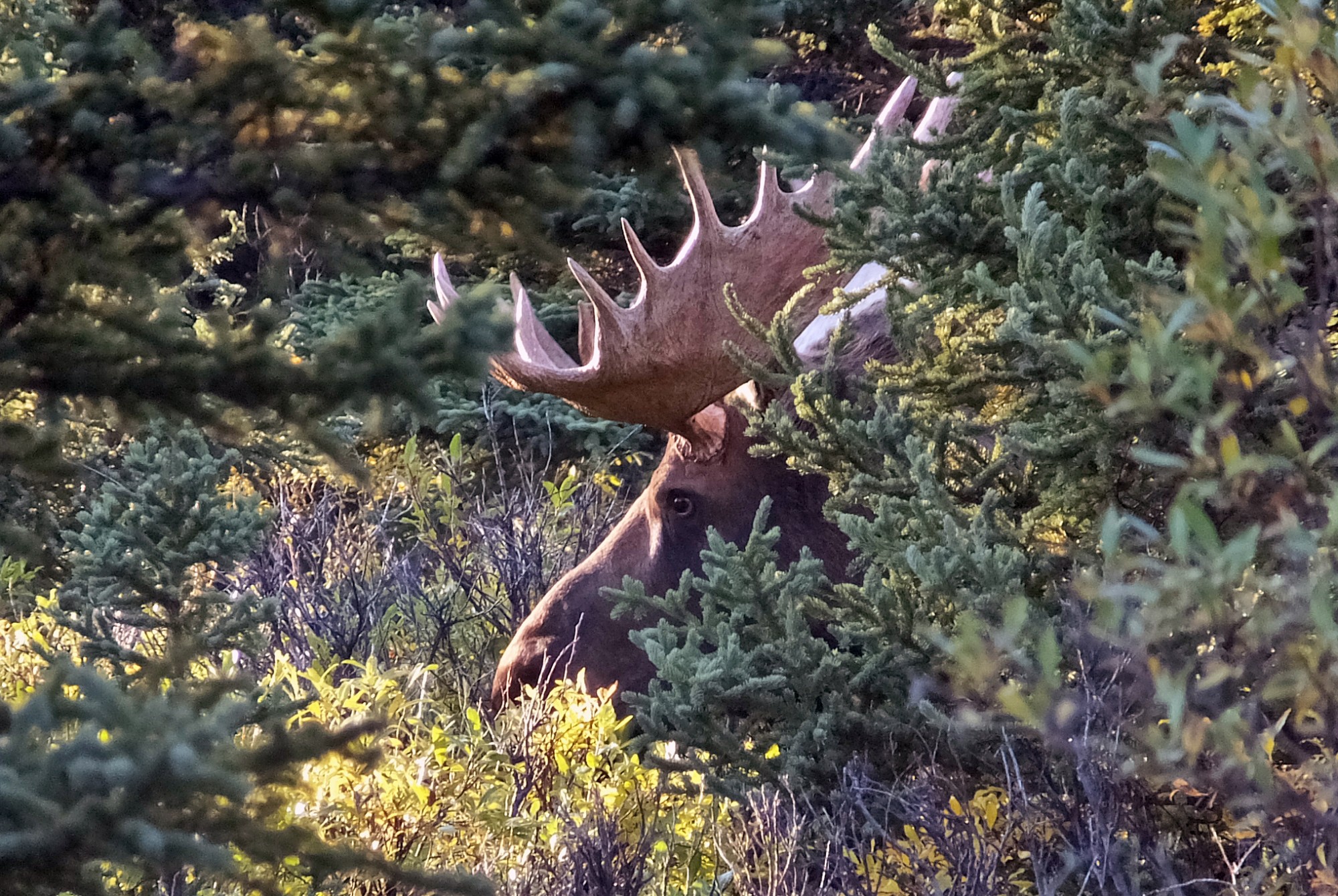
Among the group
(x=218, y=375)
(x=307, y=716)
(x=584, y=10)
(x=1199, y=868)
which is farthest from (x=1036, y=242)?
(x=307, y=716)

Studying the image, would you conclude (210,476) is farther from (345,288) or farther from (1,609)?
(345,288)

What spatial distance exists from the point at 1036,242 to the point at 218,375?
73.3 inches

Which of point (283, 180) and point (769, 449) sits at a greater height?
point (283, 180)

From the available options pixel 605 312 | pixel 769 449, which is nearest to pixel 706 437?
pixel 605 312

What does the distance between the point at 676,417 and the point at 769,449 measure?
149 cm

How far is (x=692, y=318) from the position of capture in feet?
16.5

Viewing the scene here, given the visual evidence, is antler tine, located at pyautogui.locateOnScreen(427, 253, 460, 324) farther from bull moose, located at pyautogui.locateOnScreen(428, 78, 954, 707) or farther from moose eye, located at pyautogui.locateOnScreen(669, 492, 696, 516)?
moose eye, located at pyautogui.locateOnScreen(669, 492, 696, 516)

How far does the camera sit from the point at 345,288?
1083cm

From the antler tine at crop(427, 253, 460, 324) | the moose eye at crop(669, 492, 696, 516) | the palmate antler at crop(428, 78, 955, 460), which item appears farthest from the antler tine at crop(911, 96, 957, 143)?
the antler tine at crop(427, 253, 460, 324)

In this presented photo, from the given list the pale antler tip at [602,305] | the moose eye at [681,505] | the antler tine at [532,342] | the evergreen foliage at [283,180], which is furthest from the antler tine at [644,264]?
the evergreen foliage at [283,180]

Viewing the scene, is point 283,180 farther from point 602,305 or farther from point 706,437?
point 706,437

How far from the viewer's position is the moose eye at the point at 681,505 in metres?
4.96

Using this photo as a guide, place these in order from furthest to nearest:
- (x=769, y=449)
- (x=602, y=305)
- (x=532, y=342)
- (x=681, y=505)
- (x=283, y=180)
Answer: (x=532, y=342) < (x=681, y=505) < (x=602, y=305) < (x=769, y=449) < (x=283, y=180)

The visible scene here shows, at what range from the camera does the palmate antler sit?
494 centimetres
